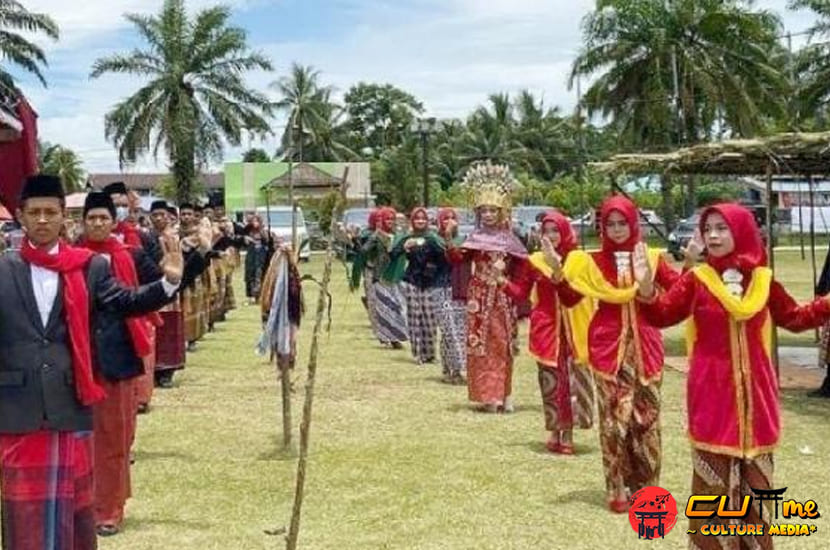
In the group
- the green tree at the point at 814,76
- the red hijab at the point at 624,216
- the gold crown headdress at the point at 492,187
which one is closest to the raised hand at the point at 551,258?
the red hijab at the point at 624,216

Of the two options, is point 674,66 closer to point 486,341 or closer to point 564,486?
point 486,341

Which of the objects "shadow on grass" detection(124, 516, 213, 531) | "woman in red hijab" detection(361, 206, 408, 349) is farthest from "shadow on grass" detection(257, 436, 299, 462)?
"woman in red hijab" detection(361, 206, 408, 349)

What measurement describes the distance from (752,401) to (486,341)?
4.61m

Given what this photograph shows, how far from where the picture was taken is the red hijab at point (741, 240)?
188 inches

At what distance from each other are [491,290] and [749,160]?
2.87 meters

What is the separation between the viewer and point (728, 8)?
36.1 metres

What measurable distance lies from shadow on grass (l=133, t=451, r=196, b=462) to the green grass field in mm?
30

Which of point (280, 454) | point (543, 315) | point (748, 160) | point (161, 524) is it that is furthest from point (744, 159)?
point (161, 524)

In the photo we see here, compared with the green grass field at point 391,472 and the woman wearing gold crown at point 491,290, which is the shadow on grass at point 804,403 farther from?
the woman wearing gold crown at point 491,290

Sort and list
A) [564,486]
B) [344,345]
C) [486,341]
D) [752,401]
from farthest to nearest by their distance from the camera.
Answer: [344,345]
[486,341]
[564,486]
[752,401]

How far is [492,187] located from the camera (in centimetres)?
913

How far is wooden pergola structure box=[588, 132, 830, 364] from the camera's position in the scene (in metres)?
9.61

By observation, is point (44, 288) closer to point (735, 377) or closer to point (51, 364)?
point (51, 364)

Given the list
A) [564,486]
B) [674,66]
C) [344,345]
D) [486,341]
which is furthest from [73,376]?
[674,66]
